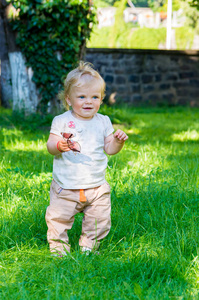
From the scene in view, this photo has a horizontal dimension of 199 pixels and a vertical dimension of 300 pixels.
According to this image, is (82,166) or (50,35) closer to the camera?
(82,166)

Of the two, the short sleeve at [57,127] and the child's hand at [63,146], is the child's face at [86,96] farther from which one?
the child's hand at [63,146]

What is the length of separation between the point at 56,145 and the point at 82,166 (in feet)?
0.71

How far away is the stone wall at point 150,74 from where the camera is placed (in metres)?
12.0

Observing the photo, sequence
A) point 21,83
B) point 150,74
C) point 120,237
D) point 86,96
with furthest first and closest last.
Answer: point 150,74, point 21,83, point 120,237, point 86,96

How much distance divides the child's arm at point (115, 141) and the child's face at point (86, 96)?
7.9 inches

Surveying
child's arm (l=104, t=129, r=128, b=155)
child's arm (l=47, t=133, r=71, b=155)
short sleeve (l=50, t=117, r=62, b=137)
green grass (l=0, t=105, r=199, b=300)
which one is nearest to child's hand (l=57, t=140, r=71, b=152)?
child's arm (l=47, t=133, r=71, b=155)

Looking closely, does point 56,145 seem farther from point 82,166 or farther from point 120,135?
point 120,135

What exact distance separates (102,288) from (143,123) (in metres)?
6.47

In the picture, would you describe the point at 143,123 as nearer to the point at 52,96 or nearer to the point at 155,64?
the point at 52,96

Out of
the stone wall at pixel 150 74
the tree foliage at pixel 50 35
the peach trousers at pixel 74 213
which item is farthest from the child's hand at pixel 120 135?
Result: the stone wall at pixel 150 74

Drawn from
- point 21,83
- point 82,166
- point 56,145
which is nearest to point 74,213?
point 82,166

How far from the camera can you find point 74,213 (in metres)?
2.56

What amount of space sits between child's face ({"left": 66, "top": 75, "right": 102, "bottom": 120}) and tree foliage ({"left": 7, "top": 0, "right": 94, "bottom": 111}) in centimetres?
442

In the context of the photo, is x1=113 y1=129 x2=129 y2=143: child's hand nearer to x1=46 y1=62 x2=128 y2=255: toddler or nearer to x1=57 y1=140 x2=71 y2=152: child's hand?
x1=46 y1=62 x2=128 y2=255: toddler
